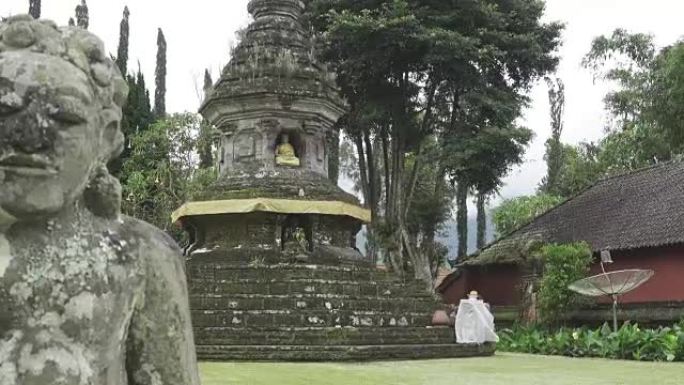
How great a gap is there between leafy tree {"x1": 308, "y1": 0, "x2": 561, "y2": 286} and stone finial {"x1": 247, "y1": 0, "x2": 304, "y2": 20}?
5123 millimetres

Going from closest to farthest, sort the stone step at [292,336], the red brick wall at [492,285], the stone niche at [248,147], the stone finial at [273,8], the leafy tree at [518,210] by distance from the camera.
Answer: the stone step at [292,336] < the stone niche at [248,147] < the stone finial at [273,8] < the red brick wall at [492,285] < the leafy tree at [518,210]

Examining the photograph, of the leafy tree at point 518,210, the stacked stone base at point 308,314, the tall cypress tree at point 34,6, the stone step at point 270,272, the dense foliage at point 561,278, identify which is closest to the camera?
the stacked stone base at point 308,314

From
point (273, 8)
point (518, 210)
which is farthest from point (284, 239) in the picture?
point (518, 210)

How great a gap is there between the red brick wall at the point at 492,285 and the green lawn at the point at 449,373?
11463 millimetres

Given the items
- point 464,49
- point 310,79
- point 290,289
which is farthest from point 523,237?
point 290,289

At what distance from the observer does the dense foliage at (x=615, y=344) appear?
49.5 ft

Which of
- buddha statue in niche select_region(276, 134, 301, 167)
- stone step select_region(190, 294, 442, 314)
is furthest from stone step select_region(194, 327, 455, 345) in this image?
buddha statue in niche select_region(276, 134, 301, 167)

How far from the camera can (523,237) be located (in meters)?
25.9

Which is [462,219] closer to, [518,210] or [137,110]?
[518,210]

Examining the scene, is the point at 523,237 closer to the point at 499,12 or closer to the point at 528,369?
the point at 499,12

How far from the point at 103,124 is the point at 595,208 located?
24836 mm

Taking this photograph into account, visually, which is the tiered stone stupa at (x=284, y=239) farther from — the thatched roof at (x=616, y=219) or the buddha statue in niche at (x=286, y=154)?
the thatched roof at (x=616, y=219)

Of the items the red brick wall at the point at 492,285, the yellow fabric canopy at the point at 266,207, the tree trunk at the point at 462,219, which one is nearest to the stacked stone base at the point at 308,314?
the yellow fabric canopy at the point at 266,207

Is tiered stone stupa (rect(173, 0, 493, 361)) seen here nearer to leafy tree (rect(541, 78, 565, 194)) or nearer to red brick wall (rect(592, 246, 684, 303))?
red brick wall (rect(592, 246, 684, 303))
